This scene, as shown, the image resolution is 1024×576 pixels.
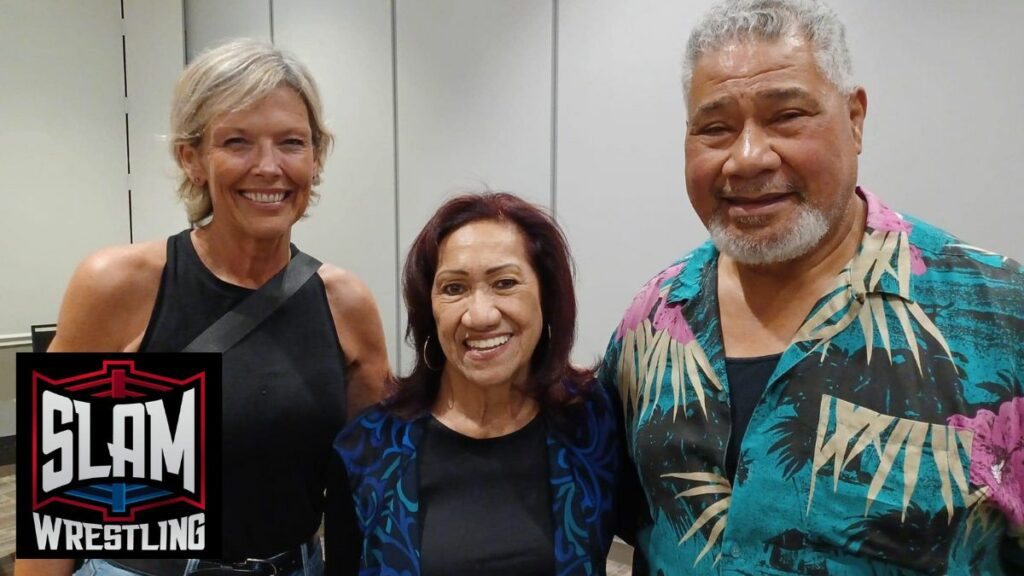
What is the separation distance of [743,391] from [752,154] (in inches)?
15.8

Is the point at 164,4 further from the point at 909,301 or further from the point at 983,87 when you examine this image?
the point at 909,301

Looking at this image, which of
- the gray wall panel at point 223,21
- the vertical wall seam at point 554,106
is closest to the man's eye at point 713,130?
the vertical wall seam at point 554,106

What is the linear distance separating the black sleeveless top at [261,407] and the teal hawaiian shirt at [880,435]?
76cm

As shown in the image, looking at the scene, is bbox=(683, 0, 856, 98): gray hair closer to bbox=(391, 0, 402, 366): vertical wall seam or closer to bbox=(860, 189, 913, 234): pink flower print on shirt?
bbox=(860, 189, 913, 234): pink flower print on shirt

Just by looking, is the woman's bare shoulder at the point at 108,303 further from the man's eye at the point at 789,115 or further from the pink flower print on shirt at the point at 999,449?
the pink flower print on shirt at the point at 999,449

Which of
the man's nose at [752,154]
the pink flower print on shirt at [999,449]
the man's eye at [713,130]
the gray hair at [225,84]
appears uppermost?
the gray hair at [225,84]

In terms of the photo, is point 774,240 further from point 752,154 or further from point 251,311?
point 251,311

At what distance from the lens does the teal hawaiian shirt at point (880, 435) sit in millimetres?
1031

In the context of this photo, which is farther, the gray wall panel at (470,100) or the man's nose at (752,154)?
the gray wall panel at (470,100)

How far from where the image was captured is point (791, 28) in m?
1.12

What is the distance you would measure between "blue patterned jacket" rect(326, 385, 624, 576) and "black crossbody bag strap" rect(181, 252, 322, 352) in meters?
0.30

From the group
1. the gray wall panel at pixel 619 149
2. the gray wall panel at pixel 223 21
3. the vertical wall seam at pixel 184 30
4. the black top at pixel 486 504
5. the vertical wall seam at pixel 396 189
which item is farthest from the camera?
the vertical wall seam at pixel 184 30

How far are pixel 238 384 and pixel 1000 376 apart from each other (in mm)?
1352

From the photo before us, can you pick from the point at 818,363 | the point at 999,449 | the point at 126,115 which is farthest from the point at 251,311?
the point at 126,115
